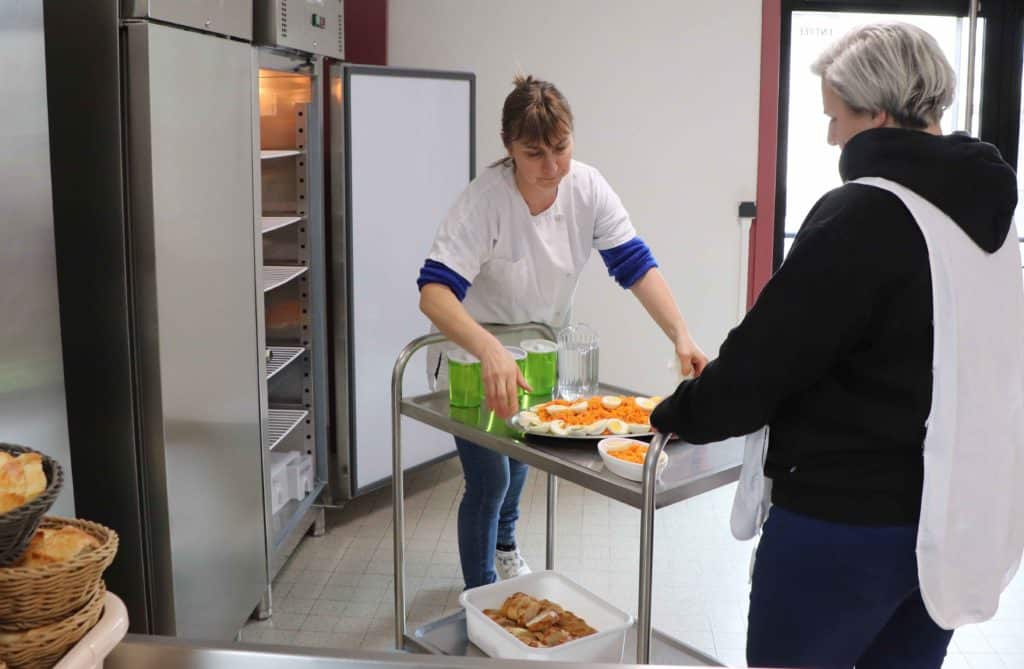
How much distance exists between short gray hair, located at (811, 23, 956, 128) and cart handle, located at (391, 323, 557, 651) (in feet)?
3.85

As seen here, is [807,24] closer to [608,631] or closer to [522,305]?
[522,305]

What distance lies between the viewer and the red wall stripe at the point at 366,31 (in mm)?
4184

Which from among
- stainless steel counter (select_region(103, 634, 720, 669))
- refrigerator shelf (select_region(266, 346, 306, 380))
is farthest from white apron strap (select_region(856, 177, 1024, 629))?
refrigerator shelf (select_region(266, 346, 306, 380))

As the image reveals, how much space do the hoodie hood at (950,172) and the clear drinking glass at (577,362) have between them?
3.28 ft

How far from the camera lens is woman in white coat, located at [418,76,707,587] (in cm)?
243

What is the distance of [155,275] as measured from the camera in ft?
7.49

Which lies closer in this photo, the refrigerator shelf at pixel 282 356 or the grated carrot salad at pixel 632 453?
the grated carrot salad at pixel 632 453

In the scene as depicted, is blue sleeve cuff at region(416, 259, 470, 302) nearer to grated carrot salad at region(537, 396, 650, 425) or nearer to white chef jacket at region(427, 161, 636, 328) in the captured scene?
white chef jacket at region(427, 161, 636, 328)

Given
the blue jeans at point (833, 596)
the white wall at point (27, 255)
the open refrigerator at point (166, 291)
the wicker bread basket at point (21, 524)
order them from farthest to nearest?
the open refrigerator at point (166, 291)
the white wall at point (27, 255)
the blue jeans at point (833, 596)
the wicker bread basket at point (21, 524)

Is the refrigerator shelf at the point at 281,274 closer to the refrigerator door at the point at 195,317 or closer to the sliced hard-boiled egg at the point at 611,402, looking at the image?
the refrigerator door at the point at 195,317

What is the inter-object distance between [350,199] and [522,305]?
1.06 meters

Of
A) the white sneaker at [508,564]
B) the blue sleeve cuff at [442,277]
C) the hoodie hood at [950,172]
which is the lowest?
the white sneaker at [508,564]

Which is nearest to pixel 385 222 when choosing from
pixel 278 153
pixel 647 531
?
pixel 278 153

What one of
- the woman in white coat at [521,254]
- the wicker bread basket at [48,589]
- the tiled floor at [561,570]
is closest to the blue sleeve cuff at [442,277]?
the woman in white coat at [521,254]
